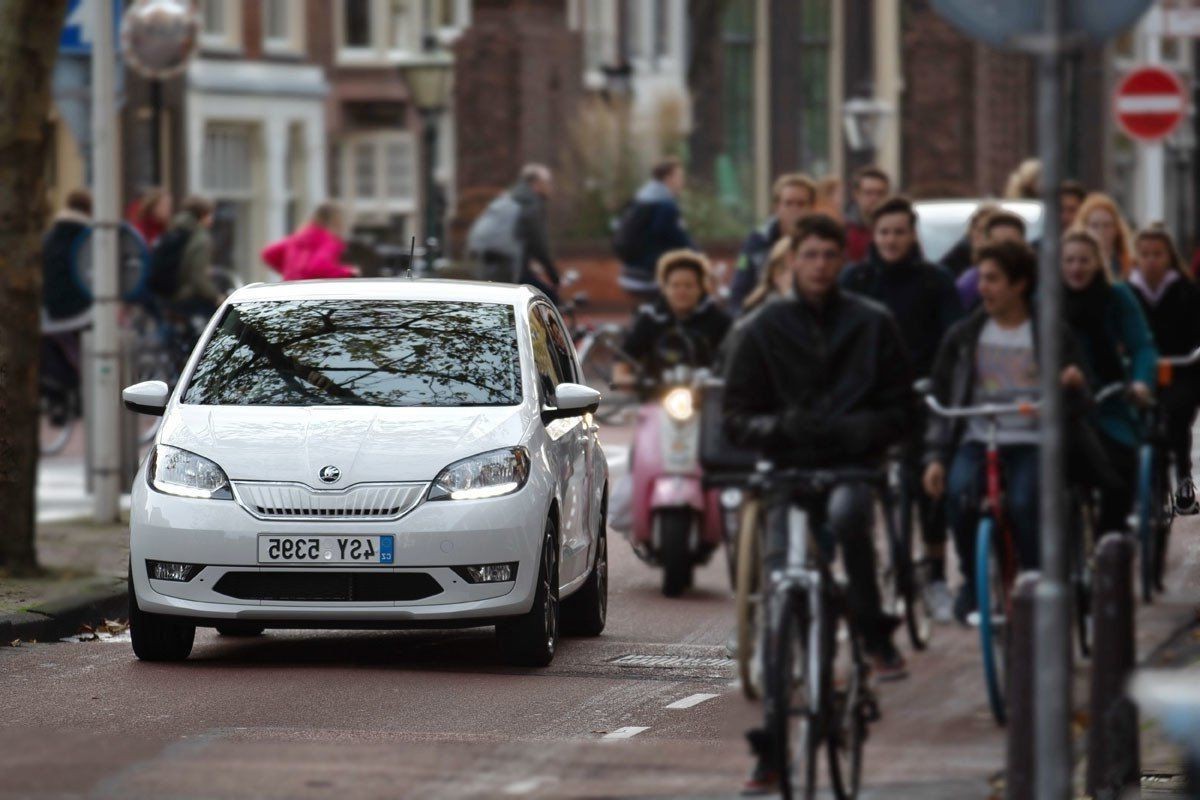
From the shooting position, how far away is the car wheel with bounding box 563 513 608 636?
12477 mm

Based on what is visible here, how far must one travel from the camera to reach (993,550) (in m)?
8.76

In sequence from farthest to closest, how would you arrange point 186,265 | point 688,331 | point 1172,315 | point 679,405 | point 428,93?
point 428,93, point 186,265, point 688,331, point 1172,315, point 679,405

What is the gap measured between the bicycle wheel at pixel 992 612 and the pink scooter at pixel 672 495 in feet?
16.4

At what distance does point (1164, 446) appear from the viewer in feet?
41.0

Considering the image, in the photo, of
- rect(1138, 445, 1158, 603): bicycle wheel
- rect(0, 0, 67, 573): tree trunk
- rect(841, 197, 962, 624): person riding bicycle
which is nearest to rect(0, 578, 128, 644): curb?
rect(0, 0, 67, 573): tree trunk

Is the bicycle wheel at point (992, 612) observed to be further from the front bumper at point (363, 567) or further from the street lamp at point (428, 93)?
the street lamp at point (428, 93)

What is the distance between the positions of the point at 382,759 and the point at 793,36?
42.7m

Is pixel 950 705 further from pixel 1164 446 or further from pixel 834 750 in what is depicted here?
pixel 1164 446

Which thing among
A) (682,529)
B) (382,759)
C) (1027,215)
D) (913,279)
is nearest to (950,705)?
(382,759)

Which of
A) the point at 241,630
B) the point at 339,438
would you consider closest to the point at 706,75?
the point at 241,630

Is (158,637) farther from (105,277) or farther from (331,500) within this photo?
(105,277)

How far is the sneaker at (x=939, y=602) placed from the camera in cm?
833

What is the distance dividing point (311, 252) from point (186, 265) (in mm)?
2869

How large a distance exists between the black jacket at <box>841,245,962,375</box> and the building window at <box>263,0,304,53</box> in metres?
37.9
